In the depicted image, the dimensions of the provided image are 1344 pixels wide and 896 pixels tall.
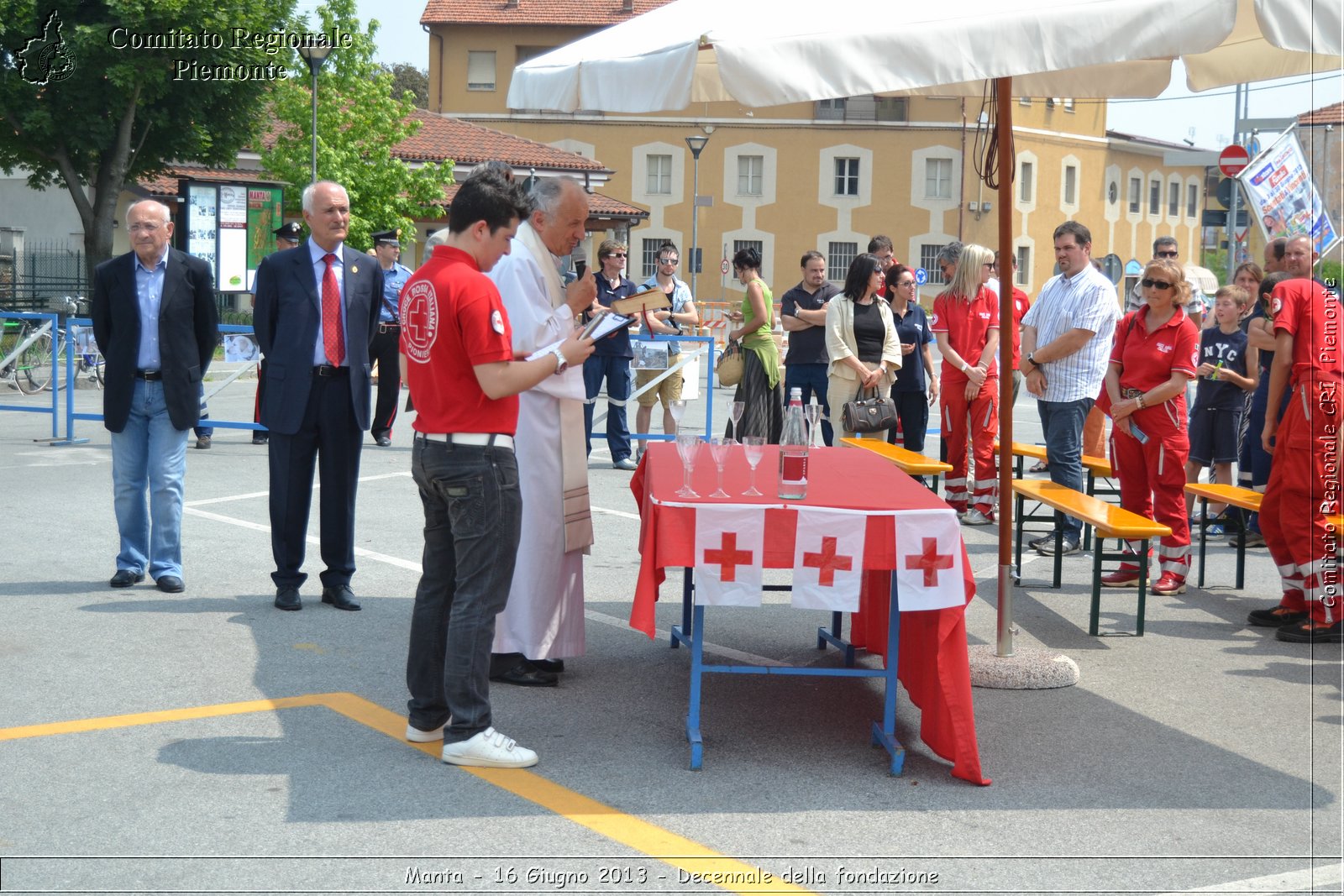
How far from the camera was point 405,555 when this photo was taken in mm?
8453

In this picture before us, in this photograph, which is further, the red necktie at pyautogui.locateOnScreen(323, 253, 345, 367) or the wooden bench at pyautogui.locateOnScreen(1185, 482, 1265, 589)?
the wooden bench at pyautogui.locateOnScreen(1185, 482, 1265, 589)

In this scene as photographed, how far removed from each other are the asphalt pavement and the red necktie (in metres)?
1.29

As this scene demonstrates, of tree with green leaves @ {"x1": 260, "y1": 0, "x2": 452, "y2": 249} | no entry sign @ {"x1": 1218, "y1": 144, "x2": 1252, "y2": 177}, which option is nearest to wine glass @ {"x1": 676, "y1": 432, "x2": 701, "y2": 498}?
no entry sign @ {"x1": 1218, "y1": 144, "x2": 1252, "y2": 177}

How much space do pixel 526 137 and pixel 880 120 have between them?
15.2 metres

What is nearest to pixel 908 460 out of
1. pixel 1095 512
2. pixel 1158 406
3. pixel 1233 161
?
pixel 1158 406

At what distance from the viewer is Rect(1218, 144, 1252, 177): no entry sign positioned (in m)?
19.2

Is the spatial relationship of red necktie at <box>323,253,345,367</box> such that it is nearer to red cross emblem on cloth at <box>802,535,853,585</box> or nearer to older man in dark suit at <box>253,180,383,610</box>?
older man in dark suit at <box>253,180,383,610</box>

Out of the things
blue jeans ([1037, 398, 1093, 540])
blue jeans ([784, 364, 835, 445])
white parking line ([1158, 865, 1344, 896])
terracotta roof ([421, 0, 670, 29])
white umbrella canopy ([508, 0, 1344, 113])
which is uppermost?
terracotta roof ([421, 0, 670, 29])

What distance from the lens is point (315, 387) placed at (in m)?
6.96

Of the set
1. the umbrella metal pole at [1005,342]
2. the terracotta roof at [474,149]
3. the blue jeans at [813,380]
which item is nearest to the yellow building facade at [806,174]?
the terracotta roof at [474,149]

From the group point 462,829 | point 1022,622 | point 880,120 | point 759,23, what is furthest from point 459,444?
point 880,120

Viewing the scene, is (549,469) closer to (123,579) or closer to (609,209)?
(123,579)

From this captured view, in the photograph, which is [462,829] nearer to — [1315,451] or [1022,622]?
[1022,622]

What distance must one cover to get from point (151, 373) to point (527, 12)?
5805cm
